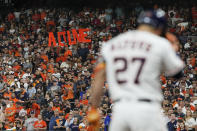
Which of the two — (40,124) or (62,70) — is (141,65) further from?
(62,70)

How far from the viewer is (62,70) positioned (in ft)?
54.9

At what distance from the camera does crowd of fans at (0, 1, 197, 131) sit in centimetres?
1247

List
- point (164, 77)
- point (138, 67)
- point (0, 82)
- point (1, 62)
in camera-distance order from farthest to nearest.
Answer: point (1, 62) → point (0, 82) → point (164, 77) → point (138, 67)

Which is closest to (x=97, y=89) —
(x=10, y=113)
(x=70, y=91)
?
(x=10, y=113)

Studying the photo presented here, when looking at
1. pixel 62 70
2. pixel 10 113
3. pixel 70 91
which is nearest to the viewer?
pixel 10 113

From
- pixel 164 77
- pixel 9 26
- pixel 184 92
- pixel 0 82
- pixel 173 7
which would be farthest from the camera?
pixel 9 26

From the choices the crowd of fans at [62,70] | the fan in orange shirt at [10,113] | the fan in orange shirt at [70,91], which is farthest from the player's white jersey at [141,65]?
the fan in orange shirt at [70,91]

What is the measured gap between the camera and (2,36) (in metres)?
21.6

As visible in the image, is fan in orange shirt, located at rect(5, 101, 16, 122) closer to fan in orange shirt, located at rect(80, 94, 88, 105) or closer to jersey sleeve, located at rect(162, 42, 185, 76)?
fan in orange shirt, located at rect(80, 94, 88, 105)

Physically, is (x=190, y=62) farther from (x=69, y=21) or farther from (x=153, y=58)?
(x=153, y=58)

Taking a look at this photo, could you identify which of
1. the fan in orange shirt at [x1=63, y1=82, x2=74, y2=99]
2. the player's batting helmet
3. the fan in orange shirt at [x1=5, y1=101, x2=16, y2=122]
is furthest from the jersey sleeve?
the fan in orange shirt at [x1=63, y1=82, x2=74, y2=99]

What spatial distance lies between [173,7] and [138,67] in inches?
714

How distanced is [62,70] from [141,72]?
43.3 ft

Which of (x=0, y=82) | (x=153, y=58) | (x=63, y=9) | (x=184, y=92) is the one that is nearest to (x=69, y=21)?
(x=63, y=9)
